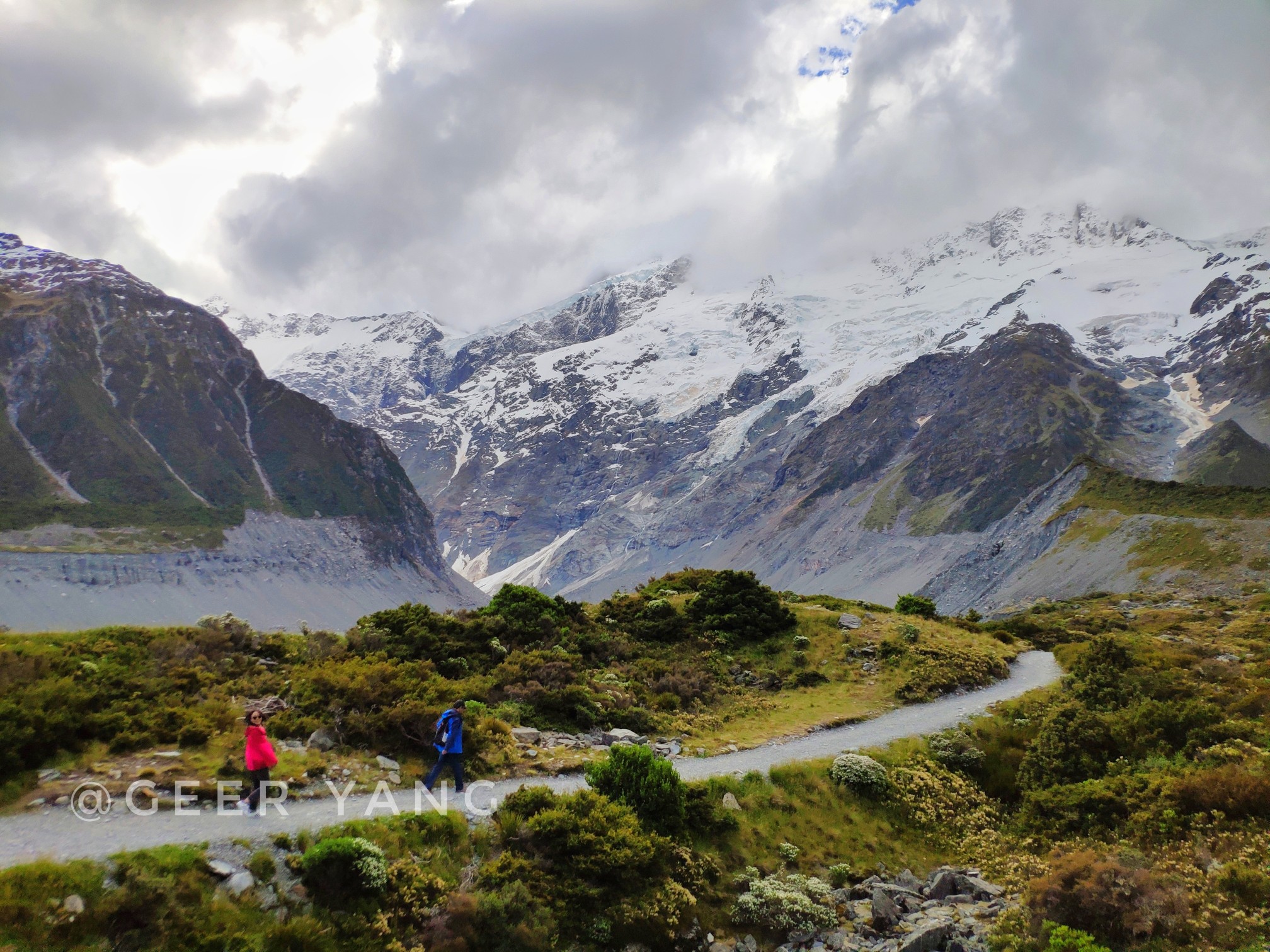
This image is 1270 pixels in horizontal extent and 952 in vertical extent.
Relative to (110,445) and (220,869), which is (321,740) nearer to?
(220,869)

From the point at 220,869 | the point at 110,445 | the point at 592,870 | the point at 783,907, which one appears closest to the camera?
the point at 220,869

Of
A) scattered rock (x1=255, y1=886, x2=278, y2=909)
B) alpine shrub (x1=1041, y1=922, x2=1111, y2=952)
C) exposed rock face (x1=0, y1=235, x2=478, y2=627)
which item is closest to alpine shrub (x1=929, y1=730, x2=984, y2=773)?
alpine shrub (x1=1041, y1=922, x2=1111, y2=952)

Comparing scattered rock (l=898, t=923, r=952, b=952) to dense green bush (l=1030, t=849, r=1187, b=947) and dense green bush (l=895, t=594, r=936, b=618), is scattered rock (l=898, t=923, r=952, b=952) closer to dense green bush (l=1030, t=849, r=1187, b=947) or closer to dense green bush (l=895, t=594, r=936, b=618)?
dense green bush (l=1030, t=849, r=1187, b=947)

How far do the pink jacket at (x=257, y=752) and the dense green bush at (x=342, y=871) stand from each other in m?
2.80

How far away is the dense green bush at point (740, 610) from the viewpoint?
31047 millimetres

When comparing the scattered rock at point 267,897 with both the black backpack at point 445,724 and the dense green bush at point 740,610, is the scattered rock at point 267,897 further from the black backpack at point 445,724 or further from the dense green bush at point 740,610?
the dense green bush at point 740,610

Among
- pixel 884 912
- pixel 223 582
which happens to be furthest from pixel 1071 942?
pixel 223 582

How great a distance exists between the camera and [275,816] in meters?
12.4

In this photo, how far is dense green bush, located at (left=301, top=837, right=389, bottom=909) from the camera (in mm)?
10555

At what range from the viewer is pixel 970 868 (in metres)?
15.1

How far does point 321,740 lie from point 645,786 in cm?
724

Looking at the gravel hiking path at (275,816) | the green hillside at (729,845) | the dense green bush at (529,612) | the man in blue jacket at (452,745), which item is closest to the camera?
the green hillside at (729,845)

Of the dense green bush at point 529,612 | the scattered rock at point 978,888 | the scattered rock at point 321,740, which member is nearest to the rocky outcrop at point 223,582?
the dense green bush at point 529,612

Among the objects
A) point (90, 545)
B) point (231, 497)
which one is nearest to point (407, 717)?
point (90, 545)
